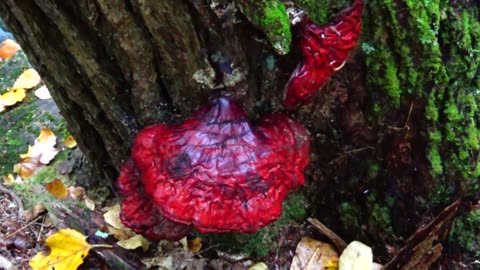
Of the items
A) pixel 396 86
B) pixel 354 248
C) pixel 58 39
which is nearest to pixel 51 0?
pixel 58 39

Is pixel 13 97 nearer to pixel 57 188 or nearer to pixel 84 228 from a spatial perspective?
pixel 57 188

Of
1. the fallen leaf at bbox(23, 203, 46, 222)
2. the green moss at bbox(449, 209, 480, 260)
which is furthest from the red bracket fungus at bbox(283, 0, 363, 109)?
the fallen leaf at bbox(23, 203, 46, 222)

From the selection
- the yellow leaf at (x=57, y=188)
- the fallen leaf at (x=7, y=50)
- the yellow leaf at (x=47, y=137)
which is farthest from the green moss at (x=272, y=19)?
the fallen leaf at (x=7, y=50)

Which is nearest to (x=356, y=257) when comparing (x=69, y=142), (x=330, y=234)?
(x=330, y=234)

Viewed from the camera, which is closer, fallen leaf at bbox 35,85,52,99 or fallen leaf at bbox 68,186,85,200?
fallen leaf at bbox 68,186,85,200

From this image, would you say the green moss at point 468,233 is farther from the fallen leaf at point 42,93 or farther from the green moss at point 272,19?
the fallen leaf at point 42,93

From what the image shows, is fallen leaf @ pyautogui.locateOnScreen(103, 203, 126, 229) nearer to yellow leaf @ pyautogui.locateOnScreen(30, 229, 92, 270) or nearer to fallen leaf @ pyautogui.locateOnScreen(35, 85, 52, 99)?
yellow leaf @ pyautogui.locateOnScreen(30, 229, 92, 270)
